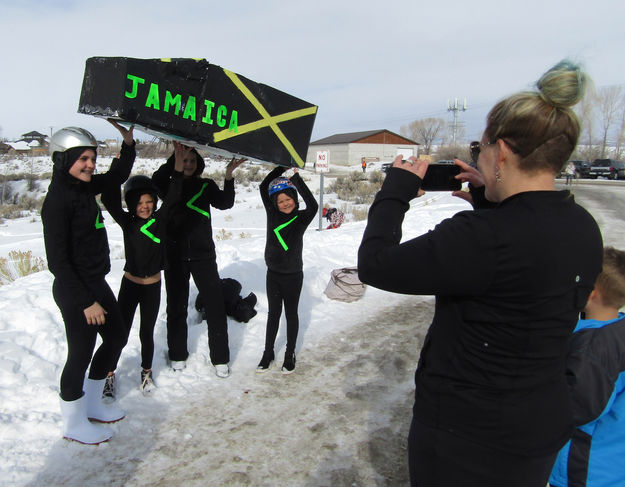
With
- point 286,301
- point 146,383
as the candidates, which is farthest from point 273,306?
point 146,383

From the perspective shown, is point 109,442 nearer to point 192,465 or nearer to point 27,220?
point 192,465

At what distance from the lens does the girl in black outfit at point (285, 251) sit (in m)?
4.51

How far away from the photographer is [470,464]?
4.80 feet

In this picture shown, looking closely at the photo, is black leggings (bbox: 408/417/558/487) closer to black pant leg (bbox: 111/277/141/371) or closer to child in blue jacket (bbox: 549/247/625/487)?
child in blue jacket (bbox: 549/247/625/487)

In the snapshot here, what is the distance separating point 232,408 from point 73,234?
188cm

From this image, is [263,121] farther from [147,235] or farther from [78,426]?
[78,426]

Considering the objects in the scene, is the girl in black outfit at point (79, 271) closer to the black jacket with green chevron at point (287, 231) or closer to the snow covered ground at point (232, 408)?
the snow covered ground at point (232, 408)

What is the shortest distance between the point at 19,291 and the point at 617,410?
572cm

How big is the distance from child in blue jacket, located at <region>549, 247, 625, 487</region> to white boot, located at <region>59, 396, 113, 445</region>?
2.95 m

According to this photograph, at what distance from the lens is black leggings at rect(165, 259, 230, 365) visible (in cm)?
439

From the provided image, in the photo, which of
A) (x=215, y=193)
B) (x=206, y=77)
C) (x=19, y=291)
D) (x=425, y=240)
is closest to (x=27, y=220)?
(x=19, y=291)

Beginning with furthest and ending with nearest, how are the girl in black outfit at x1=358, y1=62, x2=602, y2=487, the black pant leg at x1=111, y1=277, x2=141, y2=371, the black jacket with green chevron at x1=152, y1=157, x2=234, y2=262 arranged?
the black jacket with green chevron at x1=152, y1=157, x2=234, y2=262 → the black pant leg at x1=111, y1=277, x2=141, y2=371 → the girl in black outfit at x1=358, y1=62, x2=602, y2=487

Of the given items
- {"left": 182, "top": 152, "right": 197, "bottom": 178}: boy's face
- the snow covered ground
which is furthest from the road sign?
{"left": 182, "top": 152, "right": 197, "bottom": 178}: boy's face

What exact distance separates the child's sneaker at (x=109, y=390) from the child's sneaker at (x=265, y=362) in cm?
131
